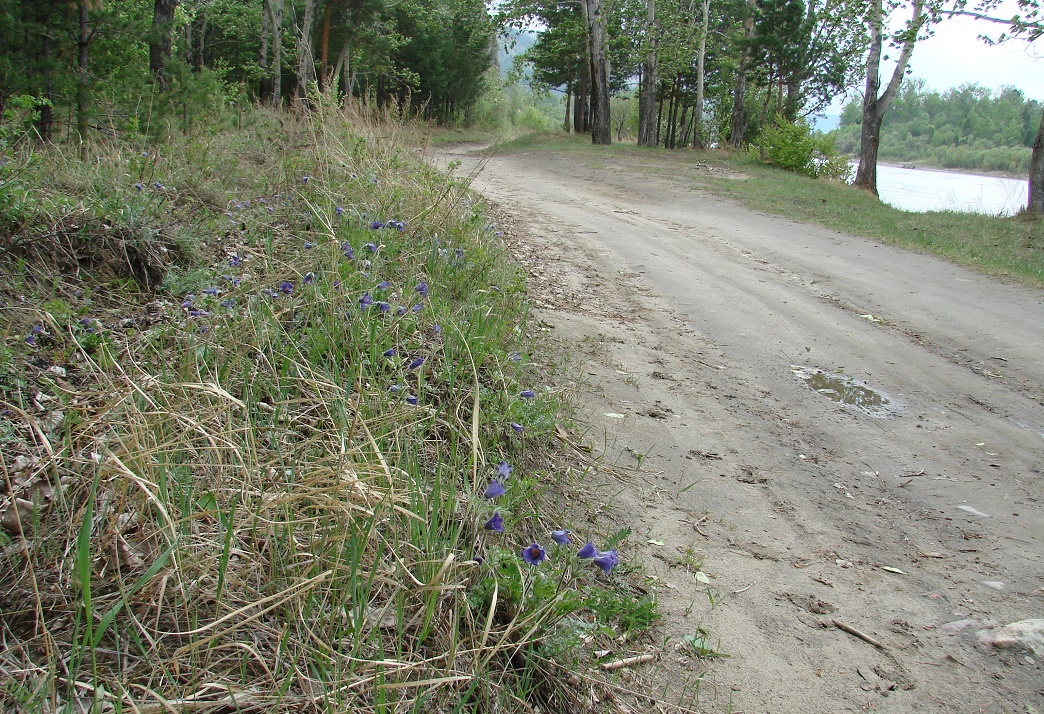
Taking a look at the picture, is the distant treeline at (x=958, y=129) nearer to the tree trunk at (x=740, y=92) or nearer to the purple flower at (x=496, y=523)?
the tree trunk at (x=740, y=92)

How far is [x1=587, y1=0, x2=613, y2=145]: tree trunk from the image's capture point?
73.3 ft

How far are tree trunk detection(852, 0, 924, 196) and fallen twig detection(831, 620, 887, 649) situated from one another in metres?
16.6

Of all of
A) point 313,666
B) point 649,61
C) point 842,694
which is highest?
point 649,61

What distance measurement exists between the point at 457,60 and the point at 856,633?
37.8 m

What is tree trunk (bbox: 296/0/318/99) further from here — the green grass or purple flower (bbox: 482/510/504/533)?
the green grass

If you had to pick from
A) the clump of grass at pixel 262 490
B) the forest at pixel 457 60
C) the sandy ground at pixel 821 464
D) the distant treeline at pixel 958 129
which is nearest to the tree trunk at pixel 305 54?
the forest at pixel 457 60

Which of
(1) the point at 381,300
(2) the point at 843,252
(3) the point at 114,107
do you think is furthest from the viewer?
(2) the point at 843,252

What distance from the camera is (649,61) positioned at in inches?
966

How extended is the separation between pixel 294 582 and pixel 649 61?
1007 inches

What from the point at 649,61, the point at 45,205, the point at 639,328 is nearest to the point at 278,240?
the point at 45,205

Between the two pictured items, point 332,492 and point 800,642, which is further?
point 800,642

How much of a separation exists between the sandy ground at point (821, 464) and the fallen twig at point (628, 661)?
0.06 m

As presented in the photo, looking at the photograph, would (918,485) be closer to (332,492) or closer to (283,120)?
(332,492)

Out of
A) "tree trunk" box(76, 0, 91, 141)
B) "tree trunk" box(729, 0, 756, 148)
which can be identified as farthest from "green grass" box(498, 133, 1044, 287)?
"tree trunk" box(76, 0, 91, 141)
